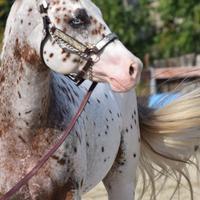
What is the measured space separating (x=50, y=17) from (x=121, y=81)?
430 mm

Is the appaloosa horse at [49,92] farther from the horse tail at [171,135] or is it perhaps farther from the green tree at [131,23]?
the green tree at [131,23]

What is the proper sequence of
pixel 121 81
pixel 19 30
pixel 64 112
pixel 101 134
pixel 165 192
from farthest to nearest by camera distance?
pixel 165 192, pixel 101 134, pixel 64 112, pixel 19 30, pixel 121 81

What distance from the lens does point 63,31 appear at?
3211 mm

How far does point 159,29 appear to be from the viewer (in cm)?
1761

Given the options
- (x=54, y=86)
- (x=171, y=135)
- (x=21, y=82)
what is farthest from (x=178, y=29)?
(x=21, y=82)

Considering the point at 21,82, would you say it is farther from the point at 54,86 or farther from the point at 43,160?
the point at 43,160

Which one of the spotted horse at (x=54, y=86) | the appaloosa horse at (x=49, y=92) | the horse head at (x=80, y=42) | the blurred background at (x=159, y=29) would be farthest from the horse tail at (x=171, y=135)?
the blurred background at (x=159, y=29)

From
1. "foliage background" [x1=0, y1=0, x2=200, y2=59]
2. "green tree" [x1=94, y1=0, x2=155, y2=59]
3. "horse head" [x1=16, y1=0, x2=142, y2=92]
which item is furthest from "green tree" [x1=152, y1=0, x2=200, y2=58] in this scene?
"horse head" [x1=16, y1=0, x2=142, y2=92]

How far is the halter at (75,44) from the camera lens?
317 centimetres

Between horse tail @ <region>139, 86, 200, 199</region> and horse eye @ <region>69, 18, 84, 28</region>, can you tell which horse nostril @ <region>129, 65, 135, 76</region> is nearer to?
horse eye @ <region>69, 18, 84, 28</region>

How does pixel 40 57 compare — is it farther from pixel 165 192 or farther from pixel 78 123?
pixel 165 192

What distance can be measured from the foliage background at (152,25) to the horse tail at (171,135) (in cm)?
1061

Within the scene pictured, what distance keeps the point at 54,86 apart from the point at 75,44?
0.44 m

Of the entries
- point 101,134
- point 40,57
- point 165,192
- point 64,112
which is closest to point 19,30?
point 40,57
